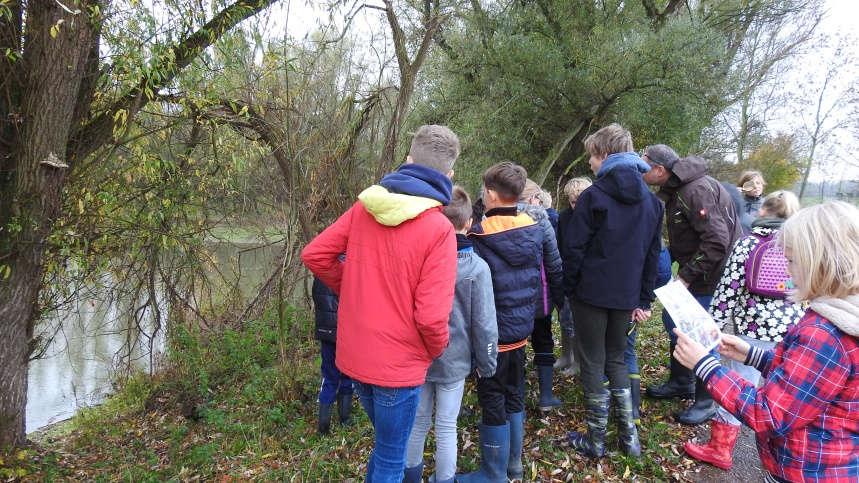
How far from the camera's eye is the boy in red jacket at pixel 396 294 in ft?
6.89

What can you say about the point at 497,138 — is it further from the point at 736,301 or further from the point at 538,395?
the point at 736,301

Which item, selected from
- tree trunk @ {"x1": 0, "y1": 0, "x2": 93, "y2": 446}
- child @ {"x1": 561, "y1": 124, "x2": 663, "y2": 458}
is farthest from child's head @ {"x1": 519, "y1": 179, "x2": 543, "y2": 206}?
tree trunk @ {"x1": 0, "y1": 0, "x2": 93, "y2": 446}

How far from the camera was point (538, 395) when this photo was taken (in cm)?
409

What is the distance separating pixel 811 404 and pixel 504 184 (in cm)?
167

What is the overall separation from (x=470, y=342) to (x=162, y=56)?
269 cm

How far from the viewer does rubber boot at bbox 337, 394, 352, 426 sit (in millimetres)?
4020

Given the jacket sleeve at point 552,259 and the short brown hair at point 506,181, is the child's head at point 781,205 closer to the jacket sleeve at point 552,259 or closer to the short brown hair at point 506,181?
the jacket sleeve at point 552,259

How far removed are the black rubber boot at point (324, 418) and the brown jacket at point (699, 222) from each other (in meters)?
2.81

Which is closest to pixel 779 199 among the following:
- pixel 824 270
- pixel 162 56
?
pixel 824 270

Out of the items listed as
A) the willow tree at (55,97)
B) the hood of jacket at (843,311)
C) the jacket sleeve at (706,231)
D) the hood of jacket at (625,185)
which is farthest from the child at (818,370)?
the willow tree at (55,97)

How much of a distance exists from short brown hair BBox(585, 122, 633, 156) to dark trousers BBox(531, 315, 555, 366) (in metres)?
1.33

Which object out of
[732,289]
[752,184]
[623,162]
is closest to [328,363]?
[623,162]

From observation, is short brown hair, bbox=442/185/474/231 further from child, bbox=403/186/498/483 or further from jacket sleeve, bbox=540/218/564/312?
jacket sleeve, bbox=540/218/564/312

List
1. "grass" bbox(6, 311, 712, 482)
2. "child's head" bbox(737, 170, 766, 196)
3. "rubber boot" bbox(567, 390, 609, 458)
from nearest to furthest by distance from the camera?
"rubber boot" bbox(567, 390, 609, 458) < "grass" bbox(6, 311, 712, 482) < "child's head" bbox(737, 170, 766, 196)
